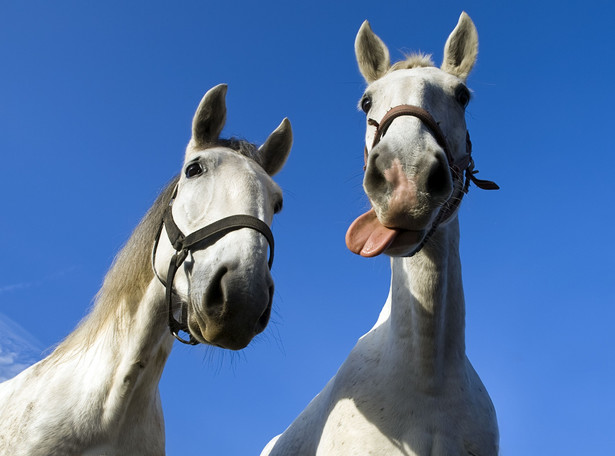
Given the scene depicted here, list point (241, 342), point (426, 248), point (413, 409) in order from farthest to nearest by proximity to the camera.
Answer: point (426, 248) < point (413, 409) < point (241, 342)

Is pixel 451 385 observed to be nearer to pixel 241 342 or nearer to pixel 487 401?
pixel 487 401

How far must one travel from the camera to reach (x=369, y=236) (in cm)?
333

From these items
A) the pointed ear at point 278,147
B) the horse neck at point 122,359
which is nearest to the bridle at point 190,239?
the horse neck at point 122,359

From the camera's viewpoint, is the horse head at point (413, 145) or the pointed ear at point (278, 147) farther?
the pointed ear at point (278, 147)

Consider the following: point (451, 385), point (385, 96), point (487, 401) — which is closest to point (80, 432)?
point (451, 385)

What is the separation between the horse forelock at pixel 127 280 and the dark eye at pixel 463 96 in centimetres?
242

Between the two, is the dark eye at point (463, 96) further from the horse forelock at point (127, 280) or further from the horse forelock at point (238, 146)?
the horse forelock at point (127, 280)

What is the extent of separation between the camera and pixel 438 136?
367cm

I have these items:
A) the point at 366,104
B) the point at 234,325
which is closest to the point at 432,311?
the point at 234,325

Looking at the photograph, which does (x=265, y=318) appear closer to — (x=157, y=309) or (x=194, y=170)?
(x=157, y=309)

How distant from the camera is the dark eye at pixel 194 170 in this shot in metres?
4.11

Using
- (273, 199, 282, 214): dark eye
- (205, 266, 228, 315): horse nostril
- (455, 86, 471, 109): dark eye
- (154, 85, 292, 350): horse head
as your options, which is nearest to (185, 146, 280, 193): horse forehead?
(154, 85, 292, 350): horse head

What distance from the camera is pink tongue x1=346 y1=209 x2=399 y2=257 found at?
126 inches

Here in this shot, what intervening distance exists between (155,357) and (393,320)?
1791 mm
